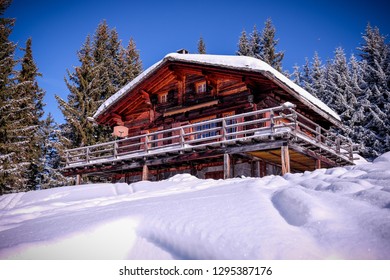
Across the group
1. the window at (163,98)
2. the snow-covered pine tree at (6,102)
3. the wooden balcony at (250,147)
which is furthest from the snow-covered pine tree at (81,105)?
the window at (163,98)

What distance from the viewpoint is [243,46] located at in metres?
33.0

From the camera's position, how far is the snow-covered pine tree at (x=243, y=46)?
32.2 metres

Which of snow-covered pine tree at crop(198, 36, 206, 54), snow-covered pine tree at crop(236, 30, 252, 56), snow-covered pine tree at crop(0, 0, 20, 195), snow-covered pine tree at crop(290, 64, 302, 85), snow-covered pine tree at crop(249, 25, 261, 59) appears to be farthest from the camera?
snow-covered pine tree at crop(198, 36, 206, 54)

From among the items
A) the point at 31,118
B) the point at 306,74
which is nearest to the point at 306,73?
the point at 306,74

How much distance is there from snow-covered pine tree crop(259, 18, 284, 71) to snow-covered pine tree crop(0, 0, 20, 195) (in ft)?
74.6

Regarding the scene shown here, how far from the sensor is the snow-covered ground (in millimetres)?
3264

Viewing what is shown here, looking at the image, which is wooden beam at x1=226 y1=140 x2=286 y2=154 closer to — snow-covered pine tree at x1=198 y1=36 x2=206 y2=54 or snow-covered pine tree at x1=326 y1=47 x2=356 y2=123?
snow-covered pine tree at x1=326 y1=47 x2=356 y2=123

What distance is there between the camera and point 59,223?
5301 millimetres

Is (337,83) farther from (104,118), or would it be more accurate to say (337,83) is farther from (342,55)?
(104,118)

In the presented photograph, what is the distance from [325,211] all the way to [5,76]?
18843 mm

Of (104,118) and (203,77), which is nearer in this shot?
(203,77)

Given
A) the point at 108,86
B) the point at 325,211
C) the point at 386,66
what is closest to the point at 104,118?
the point at 108,86

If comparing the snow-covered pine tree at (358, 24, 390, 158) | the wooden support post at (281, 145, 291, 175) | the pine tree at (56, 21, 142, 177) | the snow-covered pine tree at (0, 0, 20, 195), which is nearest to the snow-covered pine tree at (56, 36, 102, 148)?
the pine tree at (56, 21, 142, 177)

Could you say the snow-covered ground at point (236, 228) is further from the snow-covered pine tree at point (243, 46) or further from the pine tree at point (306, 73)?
the snow-covered pine tree at point (243, 46)
